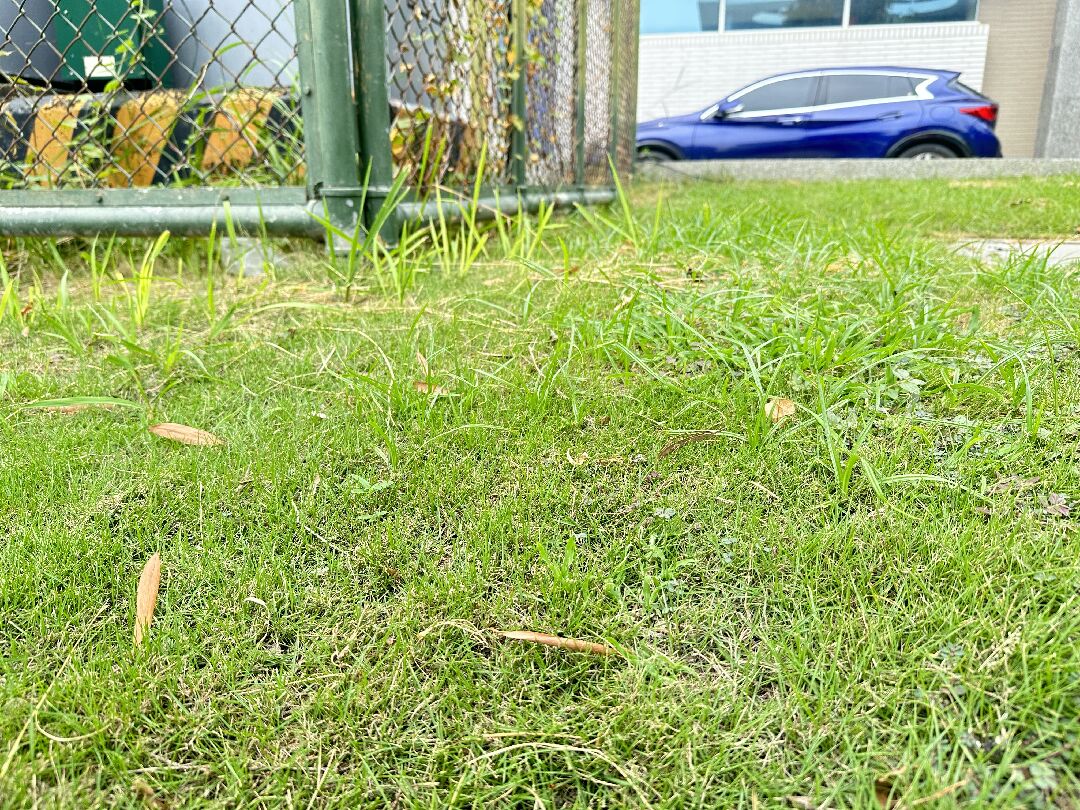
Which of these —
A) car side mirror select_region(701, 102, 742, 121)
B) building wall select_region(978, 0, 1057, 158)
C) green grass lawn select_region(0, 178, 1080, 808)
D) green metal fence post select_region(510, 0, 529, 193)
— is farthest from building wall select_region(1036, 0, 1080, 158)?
green grass lawn select_region(0, 178, 1080, 808)

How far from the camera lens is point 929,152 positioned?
989cm

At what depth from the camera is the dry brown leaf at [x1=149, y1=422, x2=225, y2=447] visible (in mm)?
1418

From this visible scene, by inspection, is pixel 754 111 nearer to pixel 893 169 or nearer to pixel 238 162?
pixel 893 169

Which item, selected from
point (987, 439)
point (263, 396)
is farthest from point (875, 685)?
point (263, 396)

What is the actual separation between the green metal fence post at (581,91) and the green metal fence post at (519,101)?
1.08 meters

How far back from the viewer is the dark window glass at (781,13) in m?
13.6

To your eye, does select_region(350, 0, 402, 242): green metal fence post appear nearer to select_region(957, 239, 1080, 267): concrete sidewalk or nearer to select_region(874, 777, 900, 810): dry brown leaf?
select_region(957, 239, 1080, 267): concrete sidewalk

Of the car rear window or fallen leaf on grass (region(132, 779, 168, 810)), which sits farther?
the car rear window

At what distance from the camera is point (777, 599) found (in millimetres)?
1023

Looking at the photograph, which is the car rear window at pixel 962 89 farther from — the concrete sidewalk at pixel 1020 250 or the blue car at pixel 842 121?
the concrete sidewalk at pixel 1020 250

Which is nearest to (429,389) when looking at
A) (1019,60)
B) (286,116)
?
(286,116)

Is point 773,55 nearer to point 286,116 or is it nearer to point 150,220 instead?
point 286,116

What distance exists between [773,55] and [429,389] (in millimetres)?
14564

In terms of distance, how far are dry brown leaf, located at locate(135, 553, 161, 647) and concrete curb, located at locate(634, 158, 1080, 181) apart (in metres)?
6.92
